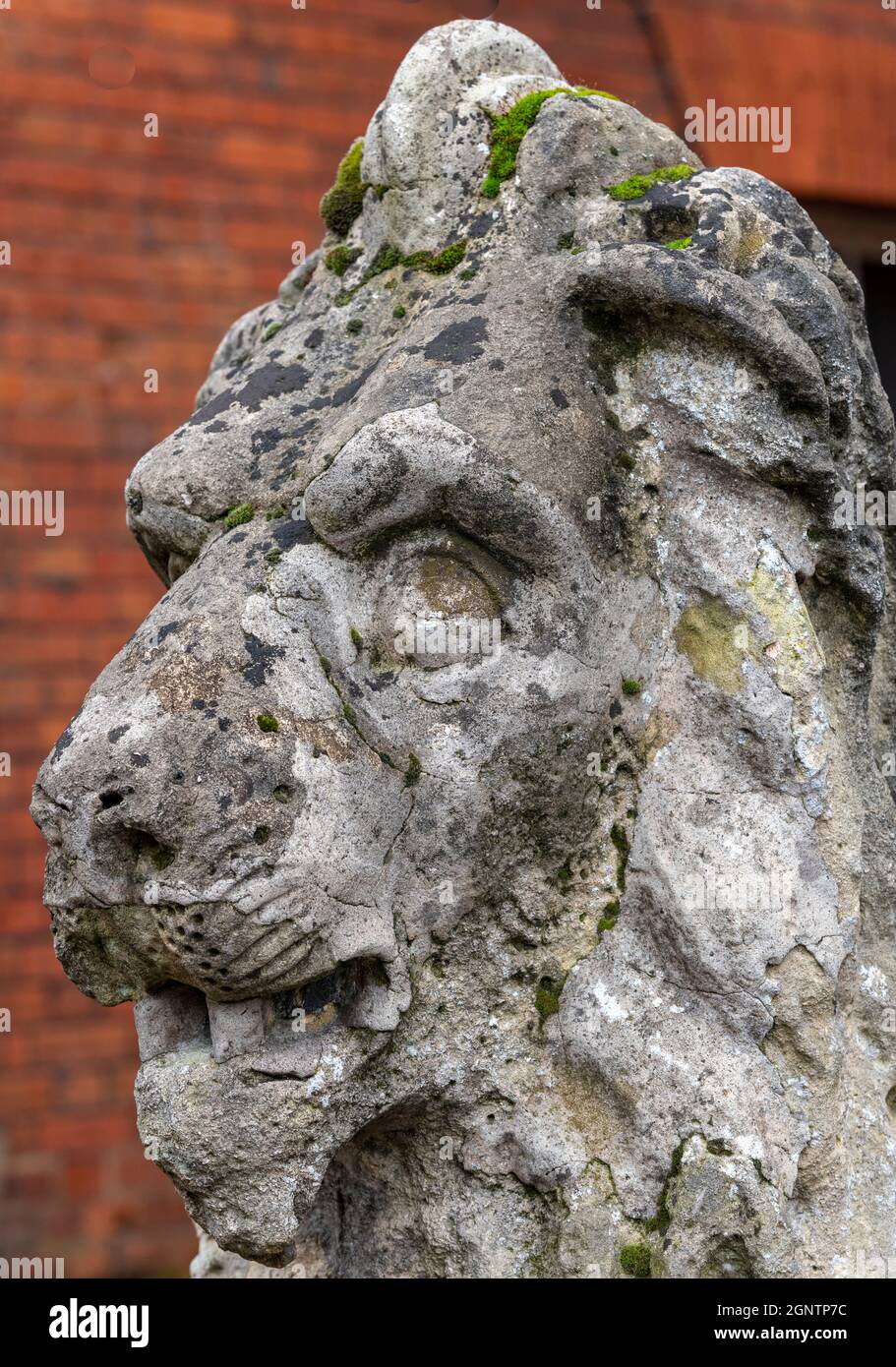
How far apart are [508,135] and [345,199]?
0.32m

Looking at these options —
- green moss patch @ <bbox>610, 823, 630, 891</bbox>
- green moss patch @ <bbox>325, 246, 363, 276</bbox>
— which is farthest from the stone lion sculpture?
green moss patch @ <bbox>325, 246, 363, 276</bbox>

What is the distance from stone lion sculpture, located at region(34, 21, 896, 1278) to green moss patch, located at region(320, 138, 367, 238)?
24cm

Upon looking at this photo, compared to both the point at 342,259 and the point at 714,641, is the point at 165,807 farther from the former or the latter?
the point at 342,259

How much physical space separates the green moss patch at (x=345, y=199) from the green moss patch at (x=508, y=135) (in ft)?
0.87

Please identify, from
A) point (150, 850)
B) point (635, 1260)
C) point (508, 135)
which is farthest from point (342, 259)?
point (635, 1260)

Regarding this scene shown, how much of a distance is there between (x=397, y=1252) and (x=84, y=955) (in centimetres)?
63

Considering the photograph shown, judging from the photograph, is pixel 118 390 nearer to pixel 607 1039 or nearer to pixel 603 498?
pixel 603 498

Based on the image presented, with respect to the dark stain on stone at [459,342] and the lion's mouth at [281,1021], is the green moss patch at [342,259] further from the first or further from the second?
the lion's mouth at [281,1021]

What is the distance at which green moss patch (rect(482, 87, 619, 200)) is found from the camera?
2123 mm

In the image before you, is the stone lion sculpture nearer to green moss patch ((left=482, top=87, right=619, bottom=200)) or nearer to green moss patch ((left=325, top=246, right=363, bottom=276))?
green moss patch ((left=482, top=87, right=619, bottom=200))

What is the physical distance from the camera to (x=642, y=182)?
2090mm

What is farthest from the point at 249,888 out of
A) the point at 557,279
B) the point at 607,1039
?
the point at 557,279

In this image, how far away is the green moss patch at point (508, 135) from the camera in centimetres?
212

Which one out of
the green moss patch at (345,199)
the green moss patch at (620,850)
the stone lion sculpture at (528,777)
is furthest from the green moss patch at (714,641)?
the green moss patch at (345,199)
